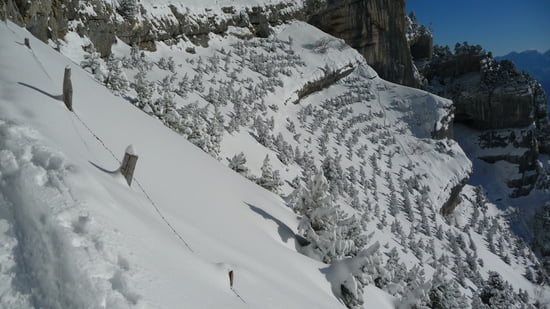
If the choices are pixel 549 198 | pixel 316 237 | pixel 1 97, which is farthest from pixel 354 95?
pixel 1 97

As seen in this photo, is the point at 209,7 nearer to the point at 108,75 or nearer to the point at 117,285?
the point at 108,75

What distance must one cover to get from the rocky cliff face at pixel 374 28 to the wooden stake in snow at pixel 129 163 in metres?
66.1

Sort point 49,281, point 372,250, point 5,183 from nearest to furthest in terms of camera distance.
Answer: point 49,281 < point 5,183 < point 372,250

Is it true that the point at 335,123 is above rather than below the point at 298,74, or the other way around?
below

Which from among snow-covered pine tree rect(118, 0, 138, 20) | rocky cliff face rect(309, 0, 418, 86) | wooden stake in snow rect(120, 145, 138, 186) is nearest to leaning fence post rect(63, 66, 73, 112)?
wooden stake in snow rect(120, 145, 138, 186)

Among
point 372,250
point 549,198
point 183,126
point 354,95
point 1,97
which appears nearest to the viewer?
point 1,97

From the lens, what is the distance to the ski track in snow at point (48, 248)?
12.6 feet

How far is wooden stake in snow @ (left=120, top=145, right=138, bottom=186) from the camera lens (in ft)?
23.4

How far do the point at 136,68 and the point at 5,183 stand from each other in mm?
→ 28177

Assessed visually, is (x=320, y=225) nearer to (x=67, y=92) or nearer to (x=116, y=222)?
(x=67, y=92)

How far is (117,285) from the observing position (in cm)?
402

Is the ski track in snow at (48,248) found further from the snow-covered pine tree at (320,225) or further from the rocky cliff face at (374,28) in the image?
the rocky cliff face at (374,28)

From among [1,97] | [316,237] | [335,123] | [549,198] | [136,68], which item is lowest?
[549,198]

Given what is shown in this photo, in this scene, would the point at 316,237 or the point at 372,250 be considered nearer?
the point at 372,250
